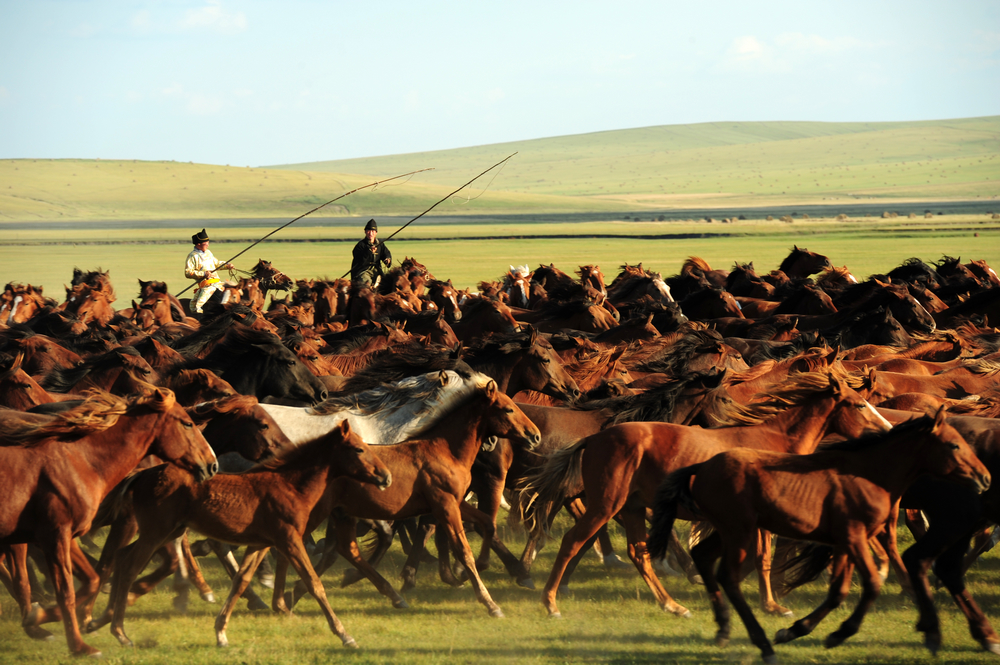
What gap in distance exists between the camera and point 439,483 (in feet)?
19.5

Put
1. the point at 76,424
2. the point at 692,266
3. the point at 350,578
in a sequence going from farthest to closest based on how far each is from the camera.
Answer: the point at 692,266
the point at 350,578
the point at 76,424

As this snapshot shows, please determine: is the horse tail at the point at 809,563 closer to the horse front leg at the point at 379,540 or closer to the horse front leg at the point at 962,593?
the horse front leg at the point at 962,593

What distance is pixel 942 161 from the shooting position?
136 meters

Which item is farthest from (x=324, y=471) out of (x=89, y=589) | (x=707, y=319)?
(x=707, y=319)

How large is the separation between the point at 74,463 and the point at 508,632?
2.51 metres

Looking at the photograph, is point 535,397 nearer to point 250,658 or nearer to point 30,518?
point 250,658

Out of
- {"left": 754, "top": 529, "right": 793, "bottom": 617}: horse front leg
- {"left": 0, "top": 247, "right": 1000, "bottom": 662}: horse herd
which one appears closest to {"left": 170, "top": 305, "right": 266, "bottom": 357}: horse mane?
{"left": 0, "top": 247, "right": 1000, "bottom": 662}: horse herd

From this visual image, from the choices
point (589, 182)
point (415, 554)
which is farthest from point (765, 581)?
point (589, 182)

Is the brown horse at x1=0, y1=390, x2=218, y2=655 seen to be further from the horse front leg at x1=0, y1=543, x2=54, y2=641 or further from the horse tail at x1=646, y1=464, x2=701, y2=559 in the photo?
the horse tail at x1=646, y1=464, x2=701, y2=559

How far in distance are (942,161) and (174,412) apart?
483 feet

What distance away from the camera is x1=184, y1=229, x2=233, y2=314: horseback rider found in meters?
13.7

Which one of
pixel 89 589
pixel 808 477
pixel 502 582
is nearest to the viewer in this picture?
pixel 808 477

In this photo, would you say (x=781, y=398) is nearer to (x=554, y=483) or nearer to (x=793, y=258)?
(x=554, y=483)

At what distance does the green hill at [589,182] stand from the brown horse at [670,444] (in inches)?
3081
